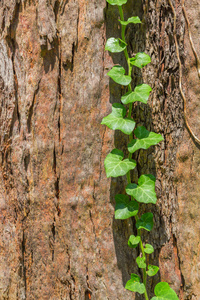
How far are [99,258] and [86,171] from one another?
393 mm

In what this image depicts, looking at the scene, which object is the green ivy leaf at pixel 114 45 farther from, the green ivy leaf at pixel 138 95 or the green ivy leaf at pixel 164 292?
the green ivy leaf at pixel 164 292

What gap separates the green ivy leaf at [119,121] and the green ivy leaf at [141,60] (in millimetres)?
185

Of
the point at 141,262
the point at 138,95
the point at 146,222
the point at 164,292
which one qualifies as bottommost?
the point at 164,292

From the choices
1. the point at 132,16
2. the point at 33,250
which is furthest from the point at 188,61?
the point at 33,250

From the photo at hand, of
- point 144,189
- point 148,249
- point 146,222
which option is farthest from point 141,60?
point 148,249

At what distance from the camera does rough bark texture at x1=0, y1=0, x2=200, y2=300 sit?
1.10 meters

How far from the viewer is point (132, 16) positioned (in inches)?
43.9

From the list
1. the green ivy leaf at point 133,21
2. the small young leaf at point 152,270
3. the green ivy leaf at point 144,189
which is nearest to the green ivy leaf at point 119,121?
the green ivy leaf at point 144,189

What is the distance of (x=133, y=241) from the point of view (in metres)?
1.05

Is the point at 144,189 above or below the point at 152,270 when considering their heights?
above

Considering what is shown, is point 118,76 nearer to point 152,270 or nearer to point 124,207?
point 124,207

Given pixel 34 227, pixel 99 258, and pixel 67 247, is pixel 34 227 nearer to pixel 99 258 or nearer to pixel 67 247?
pixel 67 247

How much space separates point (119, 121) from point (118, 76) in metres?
0.19

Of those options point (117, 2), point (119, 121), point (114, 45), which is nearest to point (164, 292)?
point (119, 121)
